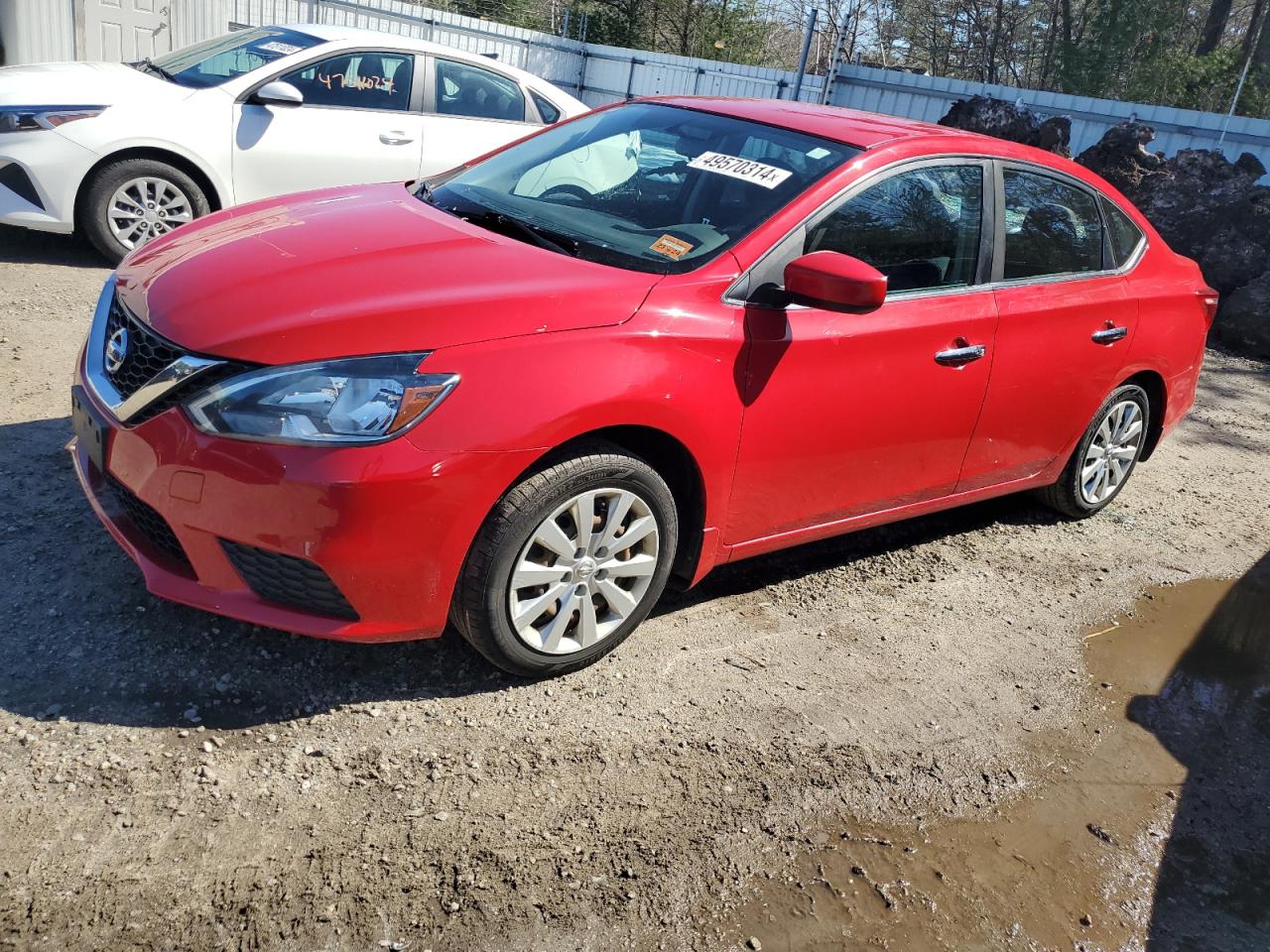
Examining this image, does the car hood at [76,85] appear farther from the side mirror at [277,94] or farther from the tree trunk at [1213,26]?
the tree trunk at [1213,26]

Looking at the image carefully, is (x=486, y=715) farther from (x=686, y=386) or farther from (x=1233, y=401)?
(x=1233, y=401)

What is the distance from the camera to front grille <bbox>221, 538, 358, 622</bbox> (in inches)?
111

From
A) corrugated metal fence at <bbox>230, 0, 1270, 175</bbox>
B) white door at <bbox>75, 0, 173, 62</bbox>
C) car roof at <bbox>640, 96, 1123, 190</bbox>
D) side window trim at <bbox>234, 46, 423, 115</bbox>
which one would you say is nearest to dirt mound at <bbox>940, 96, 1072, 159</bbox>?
corrugated metal fence at <bbox>230, 0, 1270, 175</bbox>

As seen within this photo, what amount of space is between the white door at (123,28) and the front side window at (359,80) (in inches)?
249

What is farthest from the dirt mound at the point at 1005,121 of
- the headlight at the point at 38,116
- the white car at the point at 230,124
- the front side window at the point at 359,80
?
the headlight at the point at 38,116

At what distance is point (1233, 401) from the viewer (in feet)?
26.7

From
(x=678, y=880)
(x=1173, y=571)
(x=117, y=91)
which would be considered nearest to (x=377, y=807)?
(x=678, y=880)

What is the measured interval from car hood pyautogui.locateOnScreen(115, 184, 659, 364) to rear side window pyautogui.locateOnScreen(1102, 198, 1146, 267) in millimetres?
2600

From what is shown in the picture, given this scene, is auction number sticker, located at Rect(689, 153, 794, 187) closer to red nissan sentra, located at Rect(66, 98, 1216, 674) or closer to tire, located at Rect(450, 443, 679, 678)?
red nissan sentra, located at Rect(66, 98, 1216, 674)

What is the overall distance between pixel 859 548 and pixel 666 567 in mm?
1577

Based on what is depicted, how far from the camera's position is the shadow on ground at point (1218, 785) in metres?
2.91

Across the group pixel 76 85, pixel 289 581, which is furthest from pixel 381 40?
pixel 289 581

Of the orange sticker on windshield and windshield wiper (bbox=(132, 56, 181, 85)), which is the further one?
windshield wiper (bbox=(132, 56, 181, 85))

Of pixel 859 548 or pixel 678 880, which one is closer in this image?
pixel 678 880
